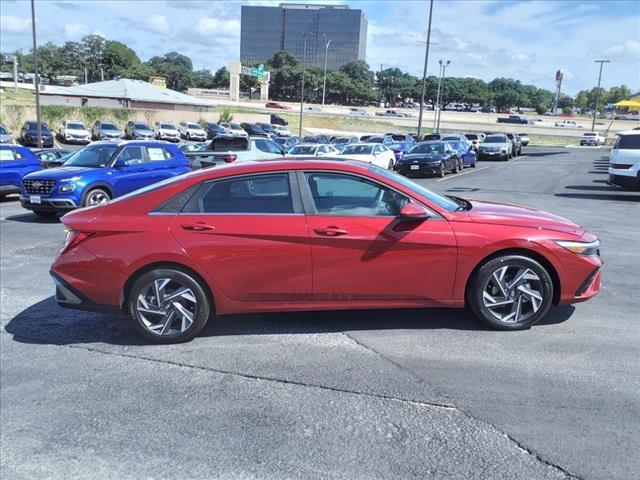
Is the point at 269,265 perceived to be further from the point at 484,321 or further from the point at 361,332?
the point at 484,321

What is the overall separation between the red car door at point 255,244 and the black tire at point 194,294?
0.57 feet

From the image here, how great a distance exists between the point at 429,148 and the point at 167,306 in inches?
868

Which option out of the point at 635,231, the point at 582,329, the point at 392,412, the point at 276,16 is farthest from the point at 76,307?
the point at 276,16

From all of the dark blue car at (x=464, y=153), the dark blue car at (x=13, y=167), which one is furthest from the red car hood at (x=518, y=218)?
the dark blue car at (x=464, y=153)

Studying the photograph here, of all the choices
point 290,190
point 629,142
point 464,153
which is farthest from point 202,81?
point 290,190

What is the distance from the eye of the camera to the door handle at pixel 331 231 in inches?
190

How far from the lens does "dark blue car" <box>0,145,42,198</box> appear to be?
15.5 meters

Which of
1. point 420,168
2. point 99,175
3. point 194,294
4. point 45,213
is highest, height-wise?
point 99,175

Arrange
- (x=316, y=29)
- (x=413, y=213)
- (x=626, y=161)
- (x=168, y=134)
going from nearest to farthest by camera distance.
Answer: (x=413, y=213), (x=626, y=161), (x=168, y=134), (x=316, y=29)

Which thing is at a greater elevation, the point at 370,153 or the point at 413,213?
the point at 413,213

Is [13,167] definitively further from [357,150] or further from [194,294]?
[357,150]

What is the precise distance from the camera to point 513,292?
497 cm

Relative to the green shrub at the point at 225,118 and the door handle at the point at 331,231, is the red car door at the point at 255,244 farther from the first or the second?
the green shrub at the point at 225,118

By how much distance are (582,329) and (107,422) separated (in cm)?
401
